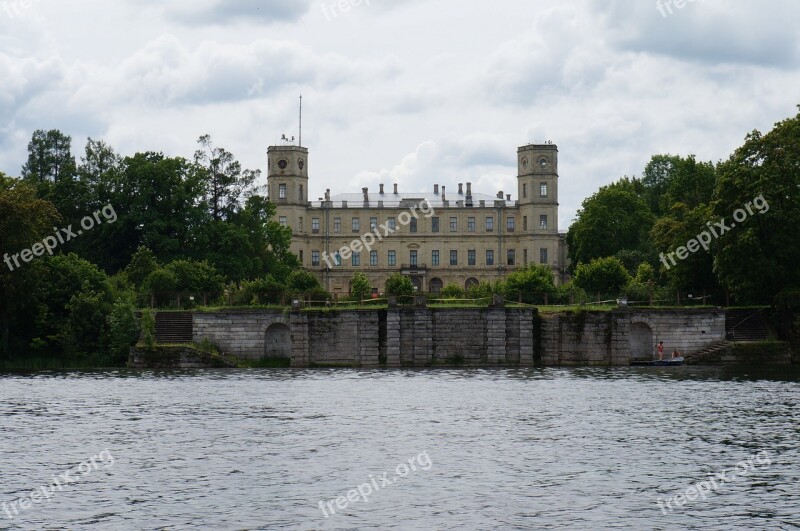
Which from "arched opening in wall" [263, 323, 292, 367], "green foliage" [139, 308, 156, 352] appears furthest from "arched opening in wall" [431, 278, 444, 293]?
"green foliage" [139, 308, 156, 352]

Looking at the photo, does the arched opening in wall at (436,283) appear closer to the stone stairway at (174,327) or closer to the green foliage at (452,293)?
the green foliage at (452,293)

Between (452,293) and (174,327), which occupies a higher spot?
(452,293)

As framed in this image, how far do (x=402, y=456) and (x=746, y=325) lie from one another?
38476mm

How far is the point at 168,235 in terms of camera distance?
7975cm

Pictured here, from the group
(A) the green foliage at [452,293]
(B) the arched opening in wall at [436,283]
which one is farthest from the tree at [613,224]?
Answer: (A) the green foliage at [452,293]

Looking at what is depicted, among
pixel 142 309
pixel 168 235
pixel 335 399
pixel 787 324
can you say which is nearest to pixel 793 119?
pixel 787 324

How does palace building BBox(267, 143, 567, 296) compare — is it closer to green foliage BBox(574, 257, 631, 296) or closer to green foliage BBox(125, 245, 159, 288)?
green foliage BBox(574, 257, 631, 296)

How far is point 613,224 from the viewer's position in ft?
336

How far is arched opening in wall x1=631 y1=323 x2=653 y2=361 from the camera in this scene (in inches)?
2502

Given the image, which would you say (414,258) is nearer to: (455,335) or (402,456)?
(455,335)

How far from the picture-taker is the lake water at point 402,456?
23.1 metres

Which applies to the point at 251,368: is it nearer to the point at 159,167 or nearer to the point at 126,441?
the point at 159,167

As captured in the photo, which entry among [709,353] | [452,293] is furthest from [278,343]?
[709,353]

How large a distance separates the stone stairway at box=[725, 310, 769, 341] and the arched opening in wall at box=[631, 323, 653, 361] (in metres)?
4.33
